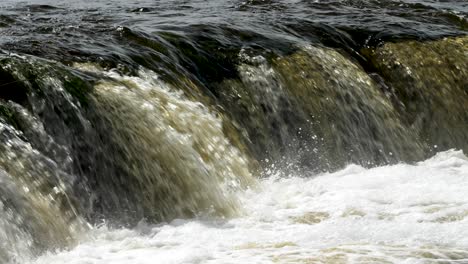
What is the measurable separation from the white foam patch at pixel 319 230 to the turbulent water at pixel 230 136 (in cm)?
2

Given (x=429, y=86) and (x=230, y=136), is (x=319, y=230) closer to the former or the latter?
(x=230, y=136)

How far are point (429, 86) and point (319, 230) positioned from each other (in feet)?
17.0


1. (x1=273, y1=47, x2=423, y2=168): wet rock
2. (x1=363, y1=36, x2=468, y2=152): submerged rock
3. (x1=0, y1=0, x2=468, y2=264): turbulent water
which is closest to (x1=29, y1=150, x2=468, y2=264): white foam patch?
(x1=0, y1=0, x2=468, y2=264): turbulent water

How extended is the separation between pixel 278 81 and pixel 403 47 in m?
2.54

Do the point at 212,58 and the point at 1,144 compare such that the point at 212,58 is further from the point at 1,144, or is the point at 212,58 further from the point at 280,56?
the point at 1,144

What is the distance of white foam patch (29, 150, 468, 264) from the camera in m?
7.35

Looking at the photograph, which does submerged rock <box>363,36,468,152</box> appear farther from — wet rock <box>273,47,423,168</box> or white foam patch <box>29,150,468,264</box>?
white foam patch <box>29,150,468,264</box>

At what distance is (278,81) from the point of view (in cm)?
1145

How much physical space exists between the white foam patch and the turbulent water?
25mm

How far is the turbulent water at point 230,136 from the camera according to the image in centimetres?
782

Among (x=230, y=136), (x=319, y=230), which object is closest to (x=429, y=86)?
(x=230, y=136)

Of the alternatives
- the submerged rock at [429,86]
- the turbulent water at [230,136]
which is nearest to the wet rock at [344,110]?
the turbulent water at [230,136]

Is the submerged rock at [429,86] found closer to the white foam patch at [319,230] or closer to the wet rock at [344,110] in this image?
the wet rock at [344,110]

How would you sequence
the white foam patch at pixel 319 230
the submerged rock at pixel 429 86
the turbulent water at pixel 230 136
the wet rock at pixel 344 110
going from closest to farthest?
the white foam patch at pixel 319 230, the turbulent water at pixel 230 136, the wet rock at pixel 344 110, the submerged rock at pixel 429 86
